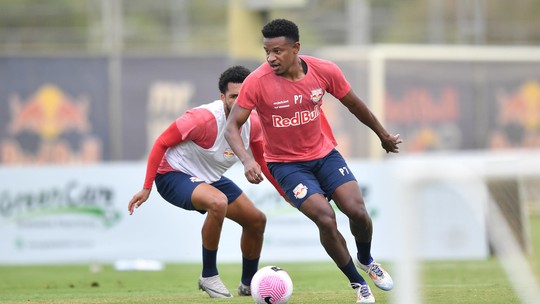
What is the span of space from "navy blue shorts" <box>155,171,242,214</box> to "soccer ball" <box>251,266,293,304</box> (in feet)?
4.34

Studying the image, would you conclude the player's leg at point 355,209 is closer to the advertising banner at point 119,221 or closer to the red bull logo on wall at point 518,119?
the advertising banner at point 119,221

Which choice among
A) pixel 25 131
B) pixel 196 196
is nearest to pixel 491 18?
pixel 25 131

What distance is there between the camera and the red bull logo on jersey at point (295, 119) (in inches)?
377

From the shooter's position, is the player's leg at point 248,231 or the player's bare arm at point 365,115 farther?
the player's leg at point 248,231

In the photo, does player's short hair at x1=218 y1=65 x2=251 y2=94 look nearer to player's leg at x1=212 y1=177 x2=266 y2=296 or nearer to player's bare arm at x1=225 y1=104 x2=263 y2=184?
player's bare arm at x1=225 y1=104 x2=263 y2=184

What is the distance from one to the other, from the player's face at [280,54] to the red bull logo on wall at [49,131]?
18.0 metres

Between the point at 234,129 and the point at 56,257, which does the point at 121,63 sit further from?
the point at 234,129

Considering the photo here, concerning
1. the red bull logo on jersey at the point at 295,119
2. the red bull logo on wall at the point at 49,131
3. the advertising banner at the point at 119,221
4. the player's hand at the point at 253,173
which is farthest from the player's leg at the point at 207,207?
the red bull logo on wall at the point at 49,131

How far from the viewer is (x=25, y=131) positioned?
27281 millimetres

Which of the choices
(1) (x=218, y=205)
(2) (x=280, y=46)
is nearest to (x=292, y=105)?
(2) (x=280, y=46)

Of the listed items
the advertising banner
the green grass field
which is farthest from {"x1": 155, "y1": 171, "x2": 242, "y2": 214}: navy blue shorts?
the advertising banner

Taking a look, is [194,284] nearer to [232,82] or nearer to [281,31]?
[232,82]

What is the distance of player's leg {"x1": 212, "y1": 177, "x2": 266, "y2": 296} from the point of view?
35.2 ft

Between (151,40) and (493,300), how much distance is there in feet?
74.8
